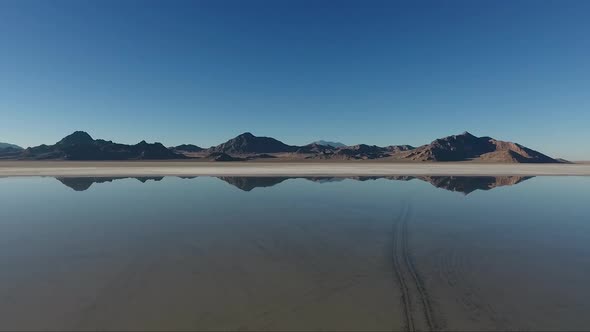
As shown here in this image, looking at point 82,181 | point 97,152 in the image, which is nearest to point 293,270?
point 82,181

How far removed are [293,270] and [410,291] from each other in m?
3.34

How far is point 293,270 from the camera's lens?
9102 mm

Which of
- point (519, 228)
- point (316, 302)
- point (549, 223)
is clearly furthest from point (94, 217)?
point (549, 223)

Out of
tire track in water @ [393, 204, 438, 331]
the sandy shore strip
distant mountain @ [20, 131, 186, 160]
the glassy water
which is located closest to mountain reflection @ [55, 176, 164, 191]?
the sandy shore strip

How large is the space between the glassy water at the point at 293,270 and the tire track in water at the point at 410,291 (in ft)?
0.12

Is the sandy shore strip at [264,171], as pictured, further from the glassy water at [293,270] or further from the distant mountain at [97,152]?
the distant mountain at [97,152]

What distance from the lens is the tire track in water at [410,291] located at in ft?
20.6

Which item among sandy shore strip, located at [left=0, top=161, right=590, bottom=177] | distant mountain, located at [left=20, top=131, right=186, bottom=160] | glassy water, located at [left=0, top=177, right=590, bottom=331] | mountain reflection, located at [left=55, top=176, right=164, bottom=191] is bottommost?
glassy water, located at [left=0, top=177, right=590, bottom=331]

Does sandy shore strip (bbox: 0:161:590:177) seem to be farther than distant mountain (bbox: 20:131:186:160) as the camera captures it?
No

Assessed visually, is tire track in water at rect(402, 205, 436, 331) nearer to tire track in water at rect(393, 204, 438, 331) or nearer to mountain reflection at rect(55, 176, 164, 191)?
tire track in water at rect(393, 204, 438, 331)

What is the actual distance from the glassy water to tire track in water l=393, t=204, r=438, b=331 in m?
0.04

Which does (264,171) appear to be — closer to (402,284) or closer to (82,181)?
(82,181)

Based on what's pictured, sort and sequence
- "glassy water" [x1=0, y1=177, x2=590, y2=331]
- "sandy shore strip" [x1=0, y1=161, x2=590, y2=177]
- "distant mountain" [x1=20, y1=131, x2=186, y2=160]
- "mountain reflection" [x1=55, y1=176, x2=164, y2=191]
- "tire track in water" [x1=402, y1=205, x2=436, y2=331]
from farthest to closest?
"distant mountain" [x1=20, y1=131, x2=186, y2=160] → "sandy shore strip" [x1=0, y1=161, x2=590, y2=177] → "mountain reflection" [x1=55, y1=176, x2=164, y2=191] → "glassy water" [x1=0, y1=177, x2=590, y2=331] → "tire track in water" [x1=402, y1=205, x2=436, y2=331]

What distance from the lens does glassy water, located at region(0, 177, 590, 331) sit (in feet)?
21.4
